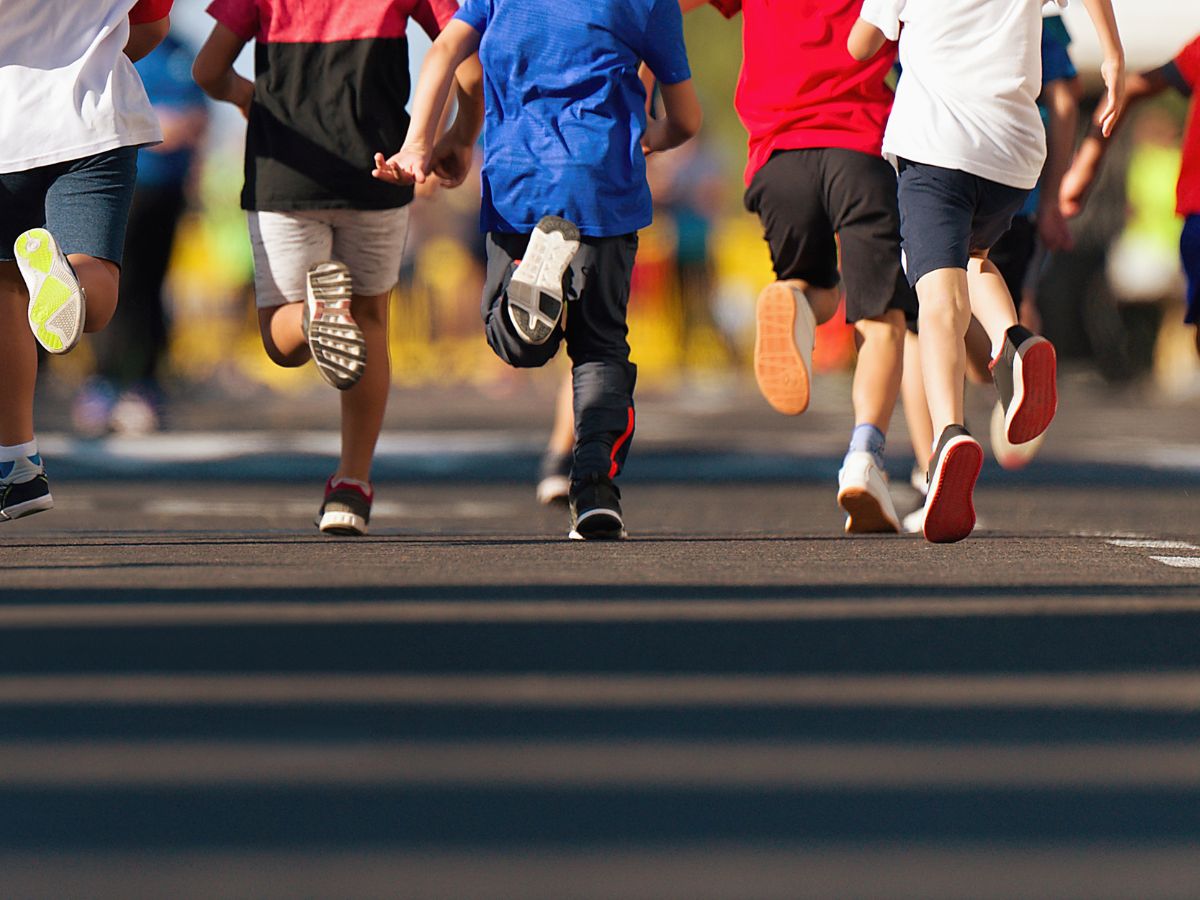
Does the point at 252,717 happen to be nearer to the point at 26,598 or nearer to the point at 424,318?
the point at 26,598

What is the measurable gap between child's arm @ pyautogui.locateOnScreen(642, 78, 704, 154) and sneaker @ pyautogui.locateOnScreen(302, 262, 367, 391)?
2.97ft

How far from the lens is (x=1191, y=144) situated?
22.7 ft

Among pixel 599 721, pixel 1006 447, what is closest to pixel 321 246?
pixel 1006 447

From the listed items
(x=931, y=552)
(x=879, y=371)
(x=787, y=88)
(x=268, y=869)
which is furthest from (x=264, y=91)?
(x=268, y=869)

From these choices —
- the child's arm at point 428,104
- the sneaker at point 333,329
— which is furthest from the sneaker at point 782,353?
the sneaker at point 333,329

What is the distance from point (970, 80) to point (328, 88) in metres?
1.70

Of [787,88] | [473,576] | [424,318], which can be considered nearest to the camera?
[473,576]

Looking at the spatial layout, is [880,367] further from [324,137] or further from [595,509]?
[324,137]

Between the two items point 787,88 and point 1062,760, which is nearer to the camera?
point 1062,760

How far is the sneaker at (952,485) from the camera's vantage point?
5469 millimetres

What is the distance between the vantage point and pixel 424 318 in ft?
76.0

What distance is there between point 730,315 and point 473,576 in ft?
62.8

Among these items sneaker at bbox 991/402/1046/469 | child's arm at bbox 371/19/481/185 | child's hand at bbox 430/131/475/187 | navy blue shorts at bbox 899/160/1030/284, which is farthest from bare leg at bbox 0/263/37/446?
sneaker at bbox 991/402/1046/469

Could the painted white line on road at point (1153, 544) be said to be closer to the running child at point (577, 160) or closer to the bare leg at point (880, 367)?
the bare leg at point (880, 367)
